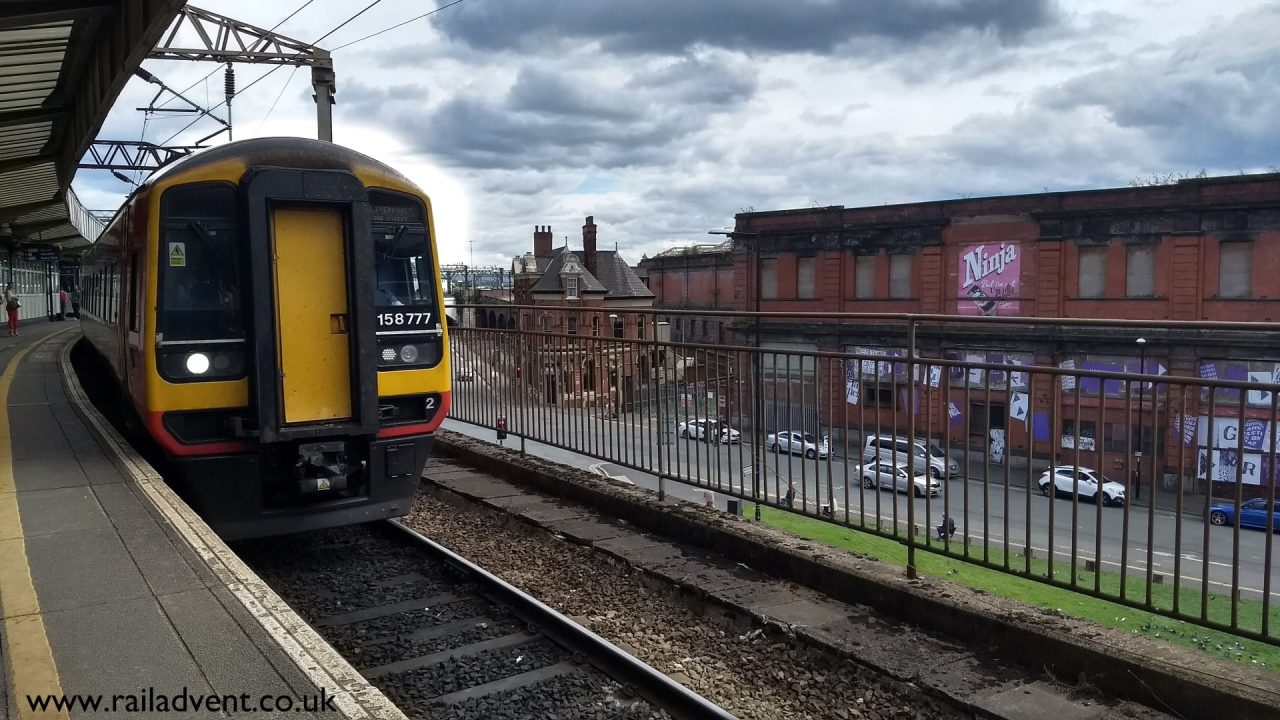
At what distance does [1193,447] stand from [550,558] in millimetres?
4492

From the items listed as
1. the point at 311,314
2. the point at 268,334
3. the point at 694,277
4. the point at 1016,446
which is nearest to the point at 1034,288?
the point at 694,277

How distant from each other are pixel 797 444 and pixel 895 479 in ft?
3.10

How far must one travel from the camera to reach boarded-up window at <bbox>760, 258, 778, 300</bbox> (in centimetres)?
5181

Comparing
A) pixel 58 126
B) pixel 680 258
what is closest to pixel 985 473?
pixel 58 126

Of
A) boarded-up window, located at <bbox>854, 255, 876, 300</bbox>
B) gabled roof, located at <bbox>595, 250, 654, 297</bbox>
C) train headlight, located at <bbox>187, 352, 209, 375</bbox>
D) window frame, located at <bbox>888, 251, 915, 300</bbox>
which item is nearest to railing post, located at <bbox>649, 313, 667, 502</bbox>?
train headlight, located at <bbox>187, 352, 209, 375</bbox>

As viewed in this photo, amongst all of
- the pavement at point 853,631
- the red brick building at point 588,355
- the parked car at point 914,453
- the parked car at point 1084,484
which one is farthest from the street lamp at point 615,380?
the parked car at point 1084,484

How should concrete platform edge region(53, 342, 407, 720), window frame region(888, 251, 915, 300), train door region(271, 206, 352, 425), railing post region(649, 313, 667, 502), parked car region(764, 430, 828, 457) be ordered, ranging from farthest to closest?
1. window frame region(888, 251, 915, 300)
2. railing post region(649, 313, 667, 502)
3. train door region(271, 206, 352, 425)
4. parked car region(764, 430, 828, 457)
5. concrete platform edge region(53, 342, 407, 720)

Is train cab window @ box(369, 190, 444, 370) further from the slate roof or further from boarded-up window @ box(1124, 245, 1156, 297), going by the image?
the slate roof

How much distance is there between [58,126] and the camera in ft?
58.8

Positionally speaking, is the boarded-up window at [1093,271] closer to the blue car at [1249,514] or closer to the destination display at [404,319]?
the destination display at [404,319]

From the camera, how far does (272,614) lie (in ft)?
12.8

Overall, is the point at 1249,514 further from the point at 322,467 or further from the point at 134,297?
the point at 134,297

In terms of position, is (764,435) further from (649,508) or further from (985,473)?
(985,473)

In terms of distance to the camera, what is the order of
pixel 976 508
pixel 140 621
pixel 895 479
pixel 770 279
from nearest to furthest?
1. pixel 140 621
2. pixel 976 508
3. pixel 895 479
4. pixel 770 279
